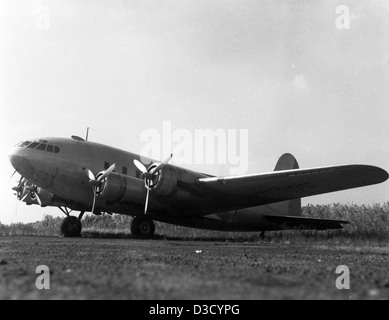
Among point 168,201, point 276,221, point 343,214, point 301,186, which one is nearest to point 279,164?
point 276,221

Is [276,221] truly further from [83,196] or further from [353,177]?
[83,196]

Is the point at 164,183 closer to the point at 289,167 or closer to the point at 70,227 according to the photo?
the point at 70,227

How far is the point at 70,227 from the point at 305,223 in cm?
1138

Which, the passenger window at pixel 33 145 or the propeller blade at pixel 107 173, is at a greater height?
the passenger window at pixel 33 145

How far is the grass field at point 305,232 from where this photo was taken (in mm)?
16938

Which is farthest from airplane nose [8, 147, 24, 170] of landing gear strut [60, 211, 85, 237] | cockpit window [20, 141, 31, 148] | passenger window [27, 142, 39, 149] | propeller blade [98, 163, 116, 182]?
propeller blade [98, 163, 116, 182]

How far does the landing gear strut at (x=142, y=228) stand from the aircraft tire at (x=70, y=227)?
9.66 ft

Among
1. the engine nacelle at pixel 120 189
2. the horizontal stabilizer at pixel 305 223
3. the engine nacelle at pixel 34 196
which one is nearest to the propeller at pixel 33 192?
the engine nacelle at pixel 34 196

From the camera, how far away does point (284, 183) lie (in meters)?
14.9

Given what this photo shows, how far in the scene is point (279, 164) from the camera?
890 inches

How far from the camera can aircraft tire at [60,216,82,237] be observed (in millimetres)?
17109

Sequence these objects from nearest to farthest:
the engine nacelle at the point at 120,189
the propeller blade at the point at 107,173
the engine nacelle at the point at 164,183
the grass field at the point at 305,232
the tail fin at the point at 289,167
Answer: the engine nacelle at the point at 164,183, the engine nacelle at the point at 120,189, the propeller blade at the point at 107,173, the grass field at the point at 305,232, the tail fin at the point at 289,167

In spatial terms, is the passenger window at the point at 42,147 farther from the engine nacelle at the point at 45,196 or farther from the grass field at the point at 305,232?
the grass field at the point at 305,232

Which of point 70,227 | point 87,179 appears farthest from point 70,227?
Answer: point 87,179
